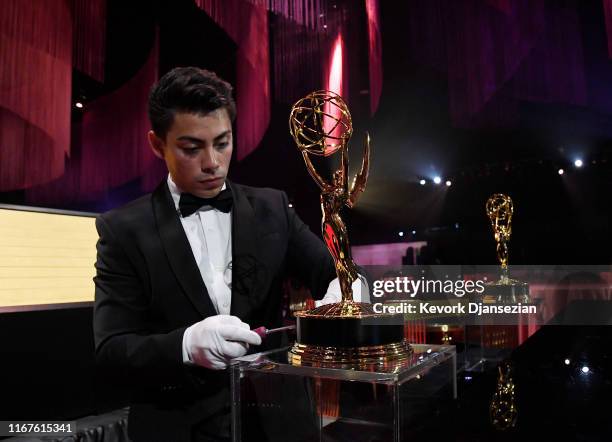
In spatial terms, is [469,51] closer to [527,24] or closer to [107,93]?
[527,24]

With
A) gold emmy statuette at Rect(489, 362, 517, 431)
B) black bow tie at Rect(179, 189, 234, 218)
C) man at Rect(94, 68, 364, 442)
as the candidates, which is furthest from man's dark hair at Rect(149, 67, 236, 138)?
gold emmy statuette at Rect(489, 362, 517, 431)

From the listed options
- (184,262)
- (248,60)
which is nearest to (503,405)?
(184,262)

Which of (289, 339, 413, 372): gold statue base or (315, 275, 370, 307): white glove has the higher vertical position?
(315, 275, 370, 307): white glove

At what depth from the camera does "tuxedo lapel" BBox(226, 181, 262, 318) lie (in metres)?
1.24

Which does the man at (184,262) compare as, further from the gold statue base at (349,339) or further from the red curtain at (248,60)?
the red curtain at (248,60)

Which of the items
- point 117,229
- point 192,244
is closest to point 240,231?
point 192,244

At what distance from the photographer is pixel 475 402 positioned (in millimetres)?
1053

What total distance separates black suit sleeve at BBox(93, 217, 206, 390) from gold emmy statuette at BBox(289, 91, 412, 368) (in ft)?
0.92

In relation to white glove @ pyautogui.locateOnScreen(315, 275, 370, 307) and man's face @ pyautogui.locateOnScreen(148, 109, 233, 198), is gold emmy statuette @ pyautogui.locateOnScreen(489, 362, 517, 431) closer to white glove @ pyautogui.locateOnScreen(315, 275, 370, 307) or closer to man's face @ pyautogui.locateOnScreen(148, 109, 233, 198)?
white glove @ pyautogui.locateOnScreen(315, 275, 370, 307)

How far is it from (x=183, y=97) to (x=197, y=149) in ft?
0.43

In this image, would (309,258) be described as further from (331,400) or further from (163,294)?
(331,400)

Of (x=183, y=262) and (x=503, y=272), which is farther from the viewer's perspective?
(x=503, y=272)

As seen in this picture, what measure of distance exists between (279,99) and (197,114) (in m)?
2.54

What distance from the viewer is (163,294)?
1226 millimetres
